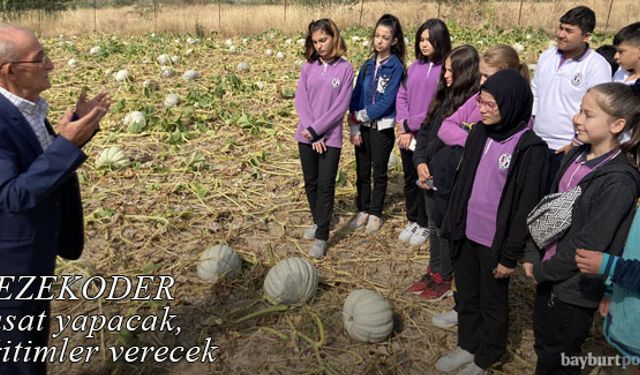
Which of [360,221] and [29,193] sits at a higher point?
[29,193]

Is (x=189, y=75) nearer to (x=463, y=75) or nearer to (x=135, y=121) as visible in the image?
(x=135, y=121)

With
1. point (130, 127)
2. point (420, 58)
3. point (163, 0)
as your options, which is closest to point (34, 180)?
point (420, 58)

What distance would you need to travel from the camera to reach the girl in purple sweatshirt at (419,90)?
152 inches

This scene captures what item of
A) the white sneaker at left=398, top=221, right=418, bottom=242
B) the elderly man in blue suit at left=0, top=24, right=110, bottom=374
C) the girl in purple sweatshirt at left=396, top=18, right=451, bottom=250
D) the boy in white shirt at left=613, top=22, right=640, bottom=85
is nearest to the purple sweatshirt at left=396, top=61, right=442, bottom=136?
the girl in purple sweatshirt at left=396, top=18, right=451, bottom=250

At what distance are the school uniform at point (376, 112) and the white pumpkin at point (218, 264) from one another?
1.53 meters

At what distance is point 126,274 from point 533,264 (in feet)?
10.4

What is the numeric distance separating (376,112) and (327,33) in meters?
0.81

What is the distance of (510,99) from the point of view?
8.05ft

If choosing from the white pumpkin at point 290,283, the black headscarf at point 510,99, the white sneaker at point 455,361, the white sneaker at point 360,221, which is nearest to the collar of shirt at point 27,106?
the white pumpkin at point 290,283

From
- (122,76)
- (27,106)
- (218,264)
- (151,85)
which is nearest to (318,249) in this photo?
(218,264)

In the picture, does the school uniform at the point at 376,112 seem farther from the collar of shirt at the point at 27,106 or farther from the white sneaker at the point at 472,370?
the collar of shirt at the point at 27,106

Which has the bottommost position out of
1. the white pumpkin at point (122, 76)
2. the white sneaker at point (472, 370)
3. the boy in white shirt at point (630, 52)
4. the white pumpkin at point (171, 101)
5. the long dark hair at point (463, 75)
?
the white sneaker at point (472, 370)

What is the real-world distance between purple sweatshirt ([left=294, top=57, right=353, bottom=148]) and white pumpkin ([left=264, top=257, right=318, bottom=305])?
3.70 ft

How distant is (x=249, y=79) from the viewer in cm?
1020
